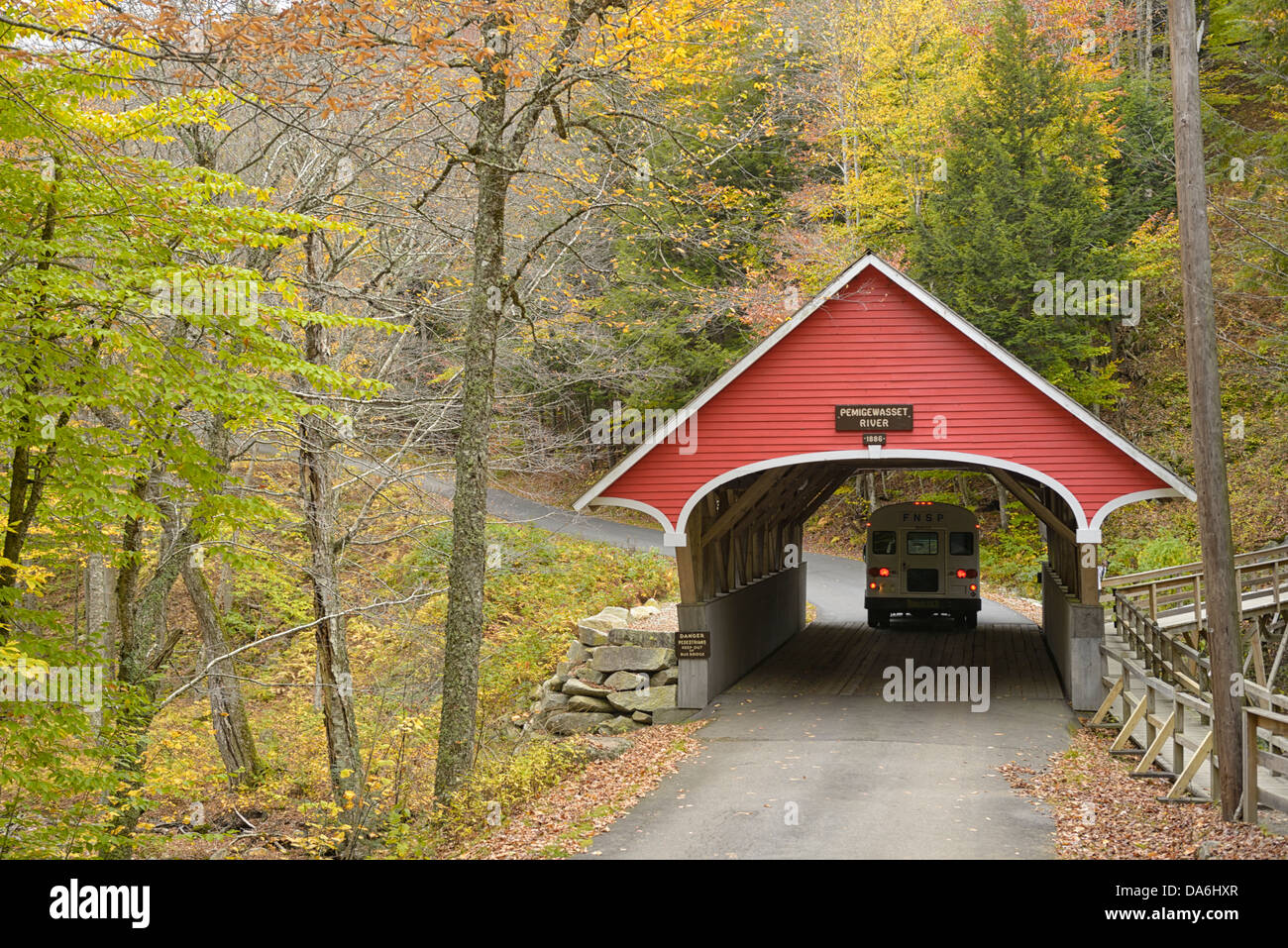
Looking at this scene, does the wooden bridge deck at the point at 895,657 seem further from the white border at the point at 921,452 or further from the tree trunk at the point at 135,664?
the tree trunk at the point at 135,664

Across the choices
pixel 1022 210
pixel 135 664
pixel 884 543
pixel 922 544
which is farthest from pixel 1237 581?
pixel 135 664

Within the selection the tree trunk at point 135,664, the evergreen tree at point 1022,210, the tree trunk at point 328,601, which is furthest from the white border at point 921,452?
the evergreen tree at point 1022,210

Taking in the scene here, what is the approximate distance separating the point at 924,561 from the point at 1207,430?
14557 mm

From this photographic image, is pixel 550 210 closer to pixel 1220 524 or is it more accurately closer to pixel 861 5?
pixel 1220 524

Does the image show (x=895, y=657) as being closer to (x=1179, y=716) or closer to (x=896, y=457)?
(x=896, y=457)

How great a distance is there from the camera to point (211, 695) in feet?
57.5

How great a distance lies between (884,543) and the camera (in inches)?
942

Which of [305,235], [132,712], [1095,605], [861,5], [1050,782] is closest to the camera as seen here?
[132,712]

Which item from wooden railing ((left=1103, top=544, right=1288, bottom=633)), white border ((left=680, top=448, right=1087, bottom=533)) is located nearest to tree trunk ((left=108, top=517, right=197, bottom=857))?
white border ((left=680, top=448, right=1087, bottom=533))

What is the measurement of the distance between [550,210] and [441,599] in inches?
383

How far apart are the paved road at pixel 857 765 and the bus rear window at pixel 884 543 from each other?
2.01m

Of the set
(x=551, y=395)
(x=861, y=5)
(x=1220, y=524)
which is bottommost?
(x=1220, y=524)

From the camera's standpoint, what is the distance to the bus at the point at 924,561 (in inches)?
931
